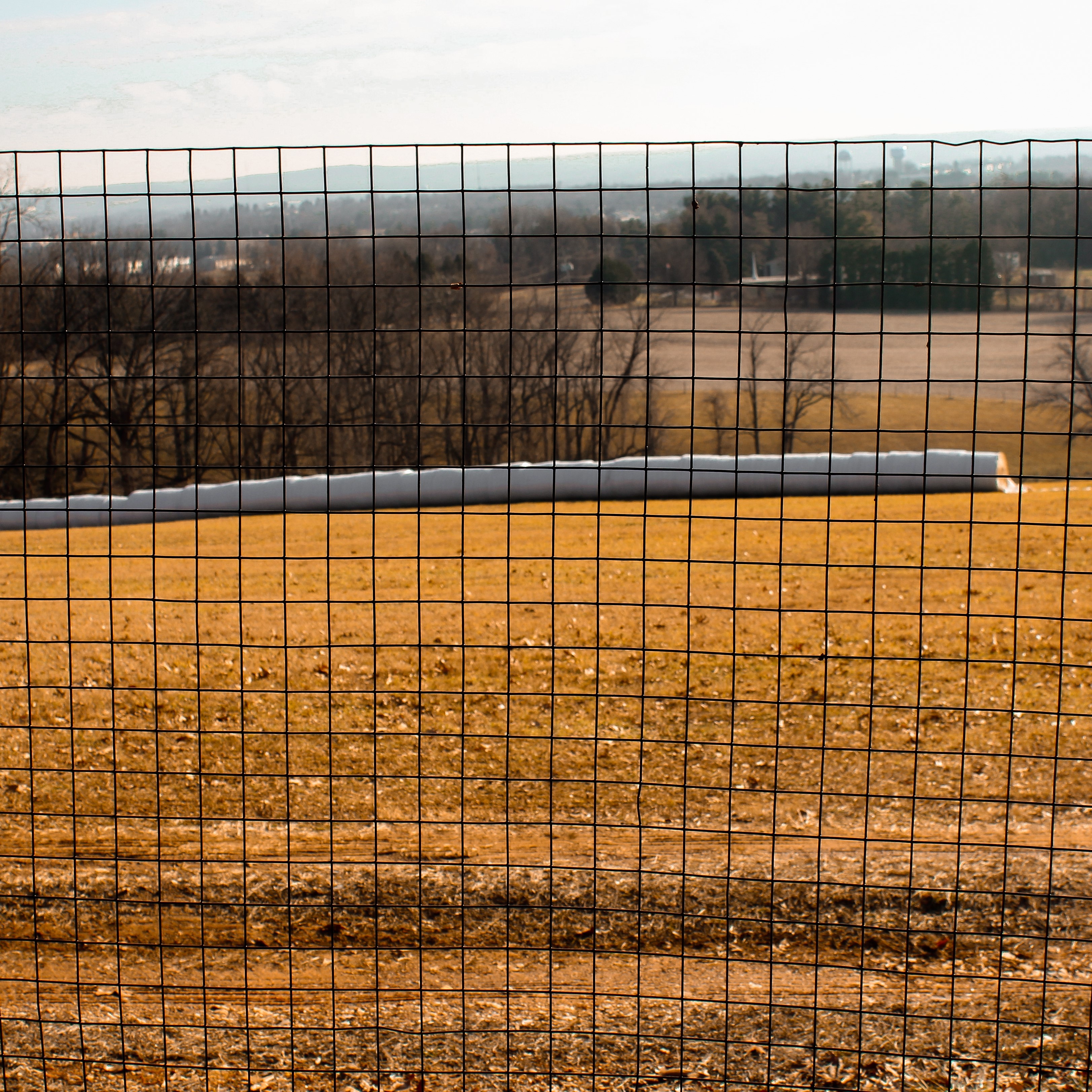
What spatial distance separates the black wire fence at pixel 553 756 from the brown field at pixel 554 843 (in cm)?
4

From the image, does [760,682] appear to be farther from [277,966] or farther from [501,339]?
[501,339]

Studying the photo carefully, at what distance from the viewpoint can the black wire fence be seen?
12.3 feet

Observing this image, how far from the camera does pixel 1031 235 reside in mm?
3311

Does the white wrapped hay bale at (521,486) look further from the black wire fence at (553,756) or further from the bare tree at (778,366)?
the black wire fence at (553,756)

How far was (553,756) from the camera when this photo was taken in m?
6.32

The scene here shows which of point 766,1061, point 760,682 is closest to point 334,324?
point 760,682

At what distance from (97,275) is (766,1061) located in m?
19.9

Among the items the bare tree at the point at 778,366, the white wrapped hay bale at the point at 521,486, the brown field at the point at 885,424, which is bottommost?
the white wrapped hay bale at the point at 521,486

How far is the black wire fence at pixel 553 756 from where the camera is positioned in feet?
12.3

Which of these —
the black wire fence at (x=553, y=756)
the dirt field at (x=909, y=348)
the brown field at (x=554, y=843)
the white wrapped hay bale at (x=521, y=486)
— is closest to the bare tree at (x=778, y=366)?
the dirt field at (x=909, y=348)

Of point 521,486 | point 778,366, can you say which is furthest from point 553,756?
point 778,366

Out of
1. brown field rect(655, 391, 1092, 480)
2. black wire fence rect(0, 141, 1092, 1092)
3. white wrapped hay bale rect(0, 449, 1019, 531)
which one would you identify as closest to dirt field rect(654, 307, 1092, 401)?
brown field rect(655, 391, 1092, 480)

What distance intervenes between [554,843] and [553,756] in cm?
51

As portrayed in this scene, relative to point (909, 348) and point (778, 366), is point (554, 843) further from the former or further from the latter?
point (909, 348)
